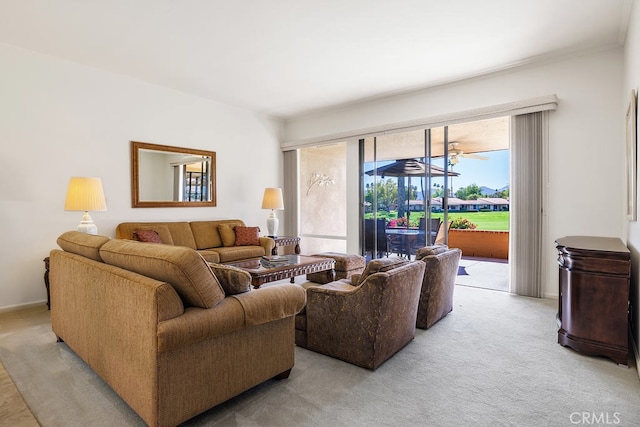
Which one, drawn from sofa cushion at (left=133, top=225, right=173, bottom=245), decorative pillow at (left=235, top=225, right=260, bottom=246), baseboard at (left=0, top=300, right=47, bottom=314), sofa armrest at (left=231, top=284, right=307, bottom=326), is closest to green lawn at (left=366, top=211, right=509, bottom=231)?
decorative pillow at (left=235, top=225, right=260, bottom=246)

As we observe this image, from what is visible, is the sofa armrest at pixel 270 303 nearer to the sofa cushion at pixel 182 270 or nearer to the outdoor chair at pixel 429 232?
the sofa cushion at pixel 182 270

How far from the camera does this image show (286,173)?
6793 mm

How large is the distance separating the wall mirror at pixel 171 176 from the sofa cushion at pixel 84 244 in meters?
2.24

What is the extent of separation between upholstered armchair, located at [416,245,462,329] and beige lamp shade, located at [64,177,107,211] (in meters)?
3.48

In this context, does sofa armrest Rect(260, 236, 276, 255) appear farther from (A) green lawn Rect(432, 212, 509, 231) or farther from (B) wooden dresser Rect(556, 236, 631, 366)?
(A) green lawn Rect(432, 212, 509, 231)

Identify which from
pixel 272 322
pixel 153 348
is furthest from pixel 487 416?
pixel 153 348

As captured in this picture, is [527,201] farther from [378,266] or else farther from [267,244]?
[267,244]

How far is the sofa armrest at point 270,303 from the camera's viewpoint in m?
1.84

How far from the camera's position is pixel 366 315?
225cm

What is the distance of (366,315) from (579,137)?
3514 millimetres

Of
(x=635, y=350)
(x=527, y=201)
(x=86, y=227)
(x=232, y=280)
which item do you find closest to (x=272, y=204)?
(x=86, y=227)

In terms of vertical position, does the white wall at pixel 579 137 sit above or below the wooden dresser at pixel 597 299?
above

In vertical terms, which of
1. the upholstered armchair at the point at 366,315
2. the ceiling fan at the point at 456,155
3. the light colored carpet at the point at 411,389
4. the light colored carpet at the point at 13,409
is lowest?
the light colored carpet at the point at 411,389

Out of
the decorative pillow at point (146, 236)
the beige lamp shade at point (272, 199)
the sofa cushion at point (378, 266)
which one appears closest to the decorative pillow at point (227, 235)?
the beige lamp shade at point (272, 199)
